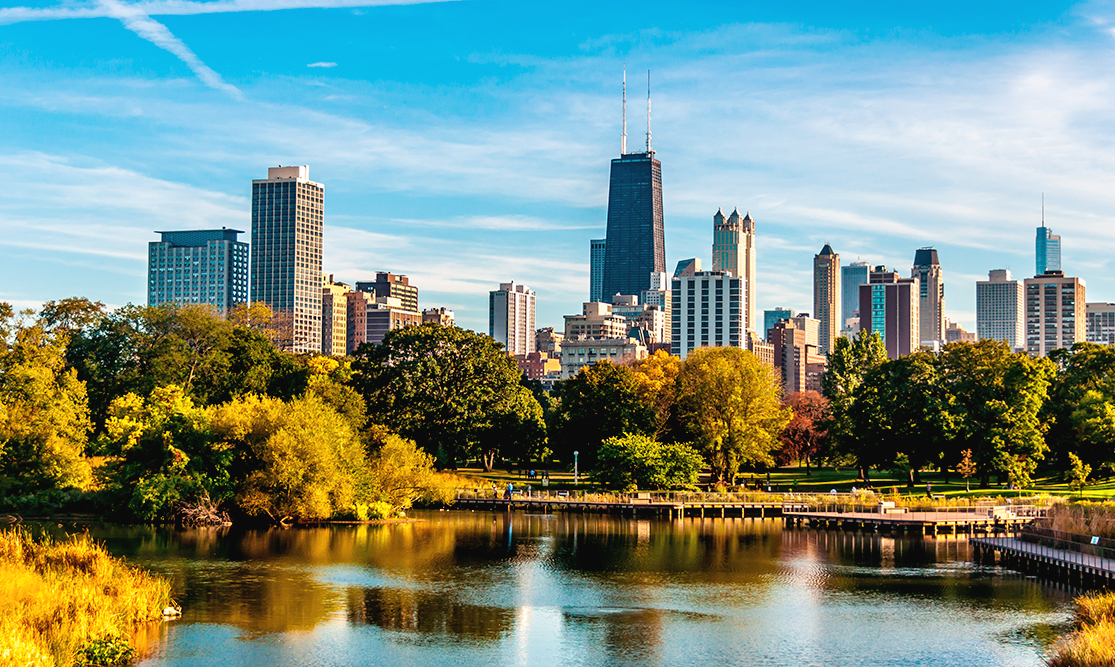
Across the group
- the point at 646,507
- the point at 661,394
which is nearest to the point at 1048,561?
the point at 646,507

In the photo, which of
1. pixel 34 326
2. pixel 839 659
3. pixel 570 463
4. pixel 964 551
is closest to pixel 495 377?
pixel 570 463

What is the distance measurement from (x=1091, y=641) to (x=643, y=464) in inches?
2102

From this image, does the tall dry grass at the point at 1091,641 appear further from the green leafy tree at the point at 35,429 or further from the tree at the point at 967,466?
the green leafy tree at the point at 35,429

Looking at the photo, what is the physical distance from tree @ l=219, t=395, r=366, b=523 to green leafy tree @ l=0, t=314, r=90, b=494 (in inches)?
404

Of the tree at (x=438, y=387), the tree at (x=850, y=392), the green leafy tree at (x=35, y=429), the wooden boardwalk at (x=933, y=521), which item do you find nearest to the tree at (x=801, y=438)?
the tree at (x=850, y=392)

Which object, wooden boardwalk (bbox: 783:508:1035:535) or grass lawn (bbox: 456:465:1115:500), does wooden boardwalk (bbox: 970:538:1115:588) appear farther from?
grass lawn (bbox: 456:465:1115:500)

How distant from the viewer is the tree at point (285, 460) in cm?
6719

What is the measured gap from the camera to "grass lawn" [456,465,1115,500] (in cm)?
8644

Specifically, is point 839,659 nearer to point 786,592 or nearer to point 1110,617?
point 1110,617

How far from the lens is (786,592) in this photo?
48.3 m

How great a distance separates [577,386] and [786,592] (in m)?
52.1

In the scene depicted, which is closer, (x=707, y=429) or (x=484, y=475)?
(x=707, y=429)

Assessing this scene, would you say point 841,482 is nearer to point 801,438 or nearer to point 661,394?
point 801,438

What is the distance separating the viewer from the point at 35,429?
71250 millimetres
